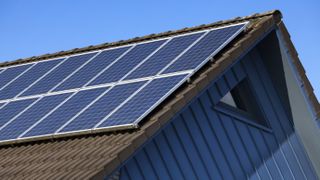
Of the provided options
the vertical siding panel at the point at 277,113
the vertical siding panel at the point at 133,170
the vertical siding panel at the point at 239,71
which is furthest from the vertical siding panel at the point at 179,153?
the vertical siding panel at the point at 277,113

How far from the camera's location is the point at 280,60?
16.7m

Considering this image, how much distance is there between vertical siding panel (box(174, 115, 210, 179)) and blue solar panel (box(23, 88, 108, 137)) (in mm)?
1664

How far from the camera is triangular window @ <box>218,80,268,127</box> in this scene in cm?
1628

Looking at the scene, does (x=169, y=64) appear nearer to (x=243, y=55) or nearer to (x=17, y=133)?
(x=243, y=55)

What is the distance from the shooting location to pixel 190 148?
543 inches

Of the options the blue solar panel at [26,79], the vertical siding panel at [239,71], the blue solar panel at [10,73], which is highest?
the blue solar panel at [10,73]

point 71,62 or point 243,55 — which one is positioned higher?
point 71,62

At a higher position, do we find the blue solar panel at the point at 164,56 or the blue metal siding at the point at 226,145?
the blue solar panel at the point at 164,56

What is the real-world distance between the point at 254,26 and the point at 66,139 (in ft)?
17.0

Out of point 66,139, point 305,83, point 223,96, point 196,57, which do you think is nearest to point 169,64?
point 196,57

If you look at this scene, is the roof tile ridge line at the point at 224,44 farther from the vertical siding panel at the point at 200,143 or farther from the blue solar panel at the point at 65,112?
the blue solar panel at the point at 65,112

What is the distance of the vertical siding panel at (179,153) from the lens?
13312mm

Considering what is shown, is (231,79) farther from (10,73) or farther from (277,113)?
(10,73)

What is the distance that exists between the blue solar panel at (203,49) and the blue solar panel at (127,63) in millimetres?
1086
